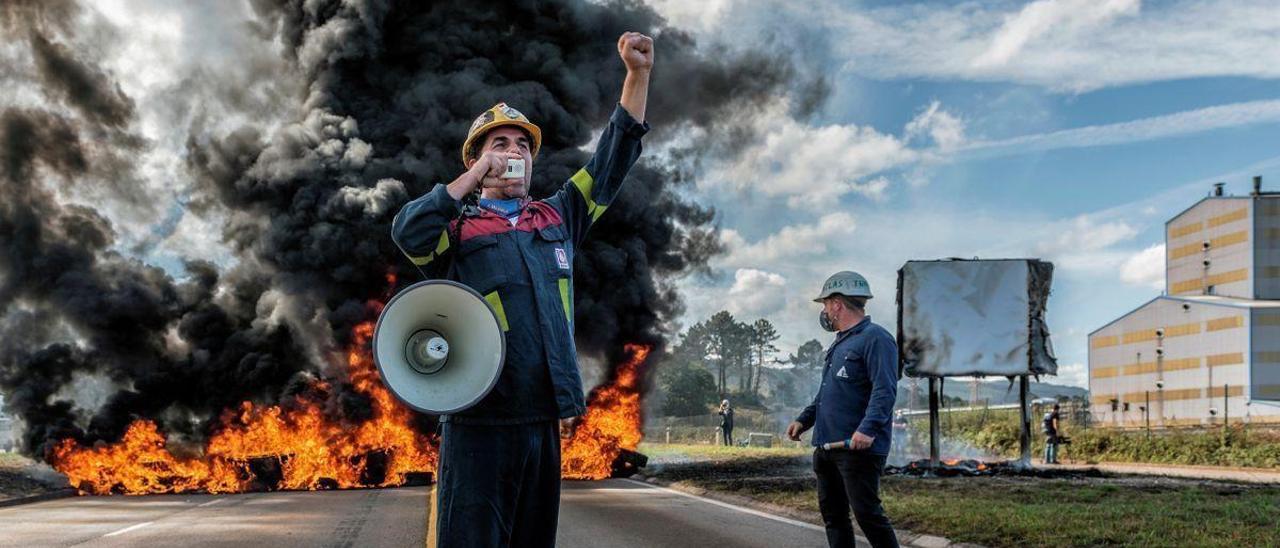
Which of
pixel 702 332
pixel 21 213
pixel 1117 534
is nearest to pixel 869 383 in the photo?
pixel 1117 534

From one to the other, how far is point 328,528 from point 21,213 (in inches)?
906

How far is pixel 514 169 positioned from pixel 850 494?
12.3ft

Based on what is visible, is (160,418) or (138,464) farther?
(160,418)

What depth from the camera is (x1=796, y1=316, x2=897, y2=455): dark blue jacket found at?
645 cm

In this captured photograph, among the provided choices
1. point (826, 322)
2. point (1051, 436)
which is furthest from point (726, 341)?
point (826, 322)

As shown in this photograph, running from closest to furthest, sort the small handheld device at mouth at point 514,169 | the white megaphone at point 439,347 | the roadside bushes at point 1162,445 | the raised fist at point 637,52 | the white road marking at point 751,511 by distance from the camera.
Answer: the white megaphone at point 439,347
the small handheld device at mouth at point 514,169
the raised fist at point 637,52
the white road marking at point 751,511
the roadside bushes at point 1162,445

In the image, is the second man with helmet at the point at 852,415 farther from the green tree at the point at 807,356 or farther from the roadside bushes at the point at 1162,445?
the green tree at the point at 807,356

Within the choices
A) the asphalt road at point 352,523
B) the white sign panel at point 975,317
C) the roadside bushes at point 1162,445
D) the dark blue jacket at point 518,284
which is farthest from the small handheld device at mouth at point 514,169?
the roadside bushes at point 1162,445

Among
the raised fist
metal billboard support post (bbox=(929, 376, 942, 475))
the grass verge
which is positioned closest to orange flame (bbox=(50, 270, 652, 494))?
metal billboard support post (bbox=(929, 376, 942, 475))

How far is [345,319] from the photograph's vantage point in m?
28.0

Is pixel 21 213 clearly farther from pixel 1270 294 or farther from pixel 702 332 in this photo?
pixel 702 332

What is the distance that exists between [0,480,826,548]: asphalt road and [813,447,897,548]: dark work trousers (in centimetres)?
270

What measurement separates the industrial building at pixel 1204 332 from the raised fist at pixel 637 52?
39.2 m

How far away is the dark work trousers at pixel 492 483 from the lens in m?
3.22
